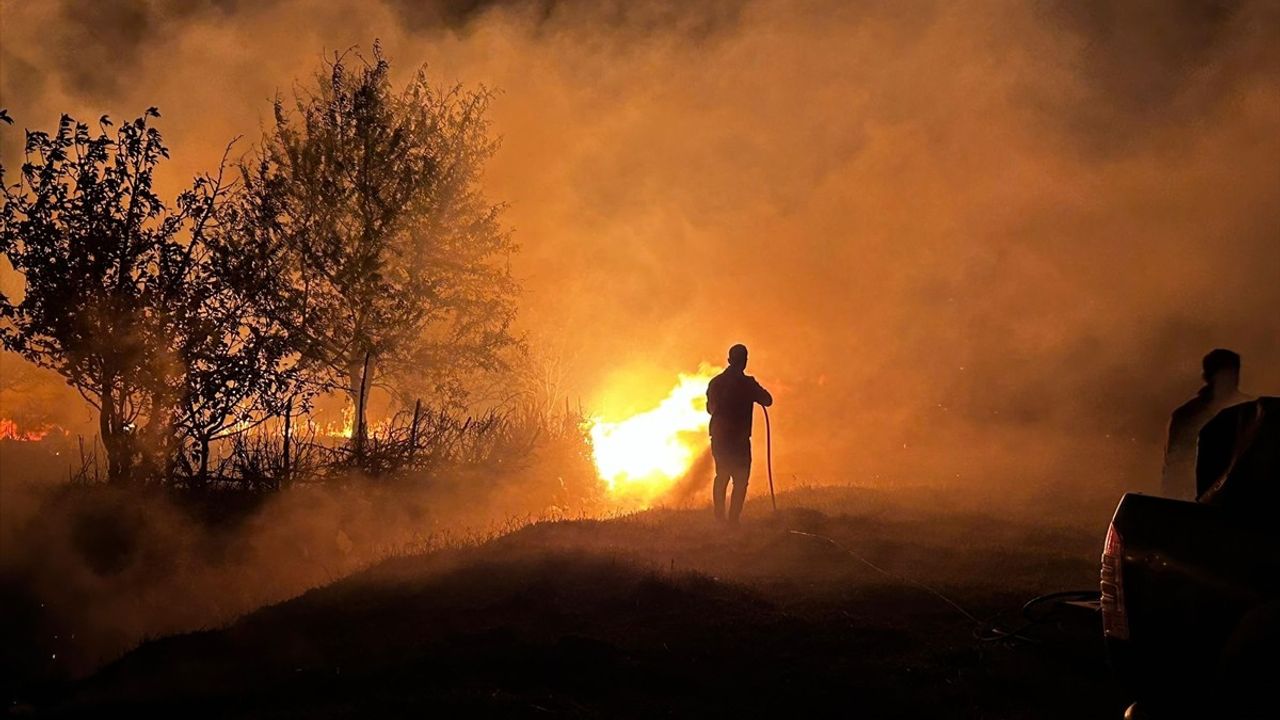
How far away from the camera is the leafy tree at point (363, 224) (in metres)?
13.6

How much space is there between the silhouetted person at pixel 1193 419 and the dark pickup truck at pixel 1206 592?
148 inches

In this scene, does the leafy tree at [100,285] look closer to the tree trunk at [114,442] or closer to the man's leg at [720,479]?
the tree trunk at [114,442]

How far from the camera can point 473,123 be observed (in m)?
17.0

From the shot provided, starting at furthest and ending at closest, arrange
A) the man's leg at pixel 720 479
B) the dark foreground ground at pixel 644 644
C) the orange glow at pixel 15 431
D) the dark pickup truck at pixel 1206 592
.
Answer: the orange glow at pixel 15 431 < the man's leg at pixel 720 479 < the dark foreground ground at pixel 644 644 < the dark pickup truck at pixel 1206 592


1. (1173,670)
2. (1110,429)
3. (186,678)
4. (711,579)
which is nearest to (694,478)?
(1110,429)

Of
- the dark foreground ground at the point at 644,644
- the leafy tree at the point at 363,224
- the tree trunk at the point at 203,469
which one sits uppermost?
the leafy tree at the point at 363,224

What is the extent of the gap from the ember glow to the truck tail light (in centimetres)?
1617

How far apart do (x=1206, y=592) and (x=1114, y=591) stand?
317 millimetres

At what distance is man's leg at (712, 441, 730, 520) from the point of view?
10.8m

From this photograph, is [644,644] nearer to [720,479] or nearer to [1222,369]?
[1222,369]

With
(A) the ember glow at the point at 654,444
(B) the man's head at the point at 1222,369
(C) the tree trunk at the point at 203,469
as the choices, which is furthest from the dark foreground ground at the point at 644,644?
(A) the ember glow at the point at 654,444

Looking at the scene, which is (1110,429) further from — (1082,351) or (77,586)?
(77,586)

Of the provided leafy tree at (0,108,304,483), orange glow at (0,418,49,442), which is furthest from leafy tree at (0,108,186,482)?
orange glow at (0,418,49,442)

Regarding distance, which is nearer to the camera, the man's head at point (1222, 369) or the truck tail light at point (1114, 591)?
the truck tail light at point (1114, 591)
